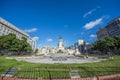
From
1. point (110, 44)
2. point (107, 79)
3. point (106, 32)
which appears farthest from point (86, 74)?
point (106, 32)

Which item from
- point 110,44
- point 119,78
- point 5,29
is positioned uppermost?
point 5,29

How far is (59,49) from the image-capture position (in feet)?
351

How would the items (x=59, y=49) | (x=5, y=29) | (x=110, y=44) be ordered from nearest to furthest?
(x=110, y=44) < (x=5, y=29) < (x=59, y=49)

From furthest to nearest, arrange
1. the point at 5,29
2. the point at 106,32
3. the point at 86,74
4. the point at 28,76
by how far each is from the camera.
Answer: the point at 106,32, the point at 5,29, the point at 86,74, the point at 28,76

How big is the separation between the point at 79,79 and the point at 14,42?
140 ft

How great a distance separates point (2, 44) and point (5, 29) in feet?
85.9

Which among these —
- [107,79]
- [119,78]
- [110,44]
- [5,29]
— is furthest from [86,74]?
[5,29]

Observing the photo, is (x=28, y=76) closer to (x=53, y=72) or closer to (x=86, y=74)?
(x=53, y=72)

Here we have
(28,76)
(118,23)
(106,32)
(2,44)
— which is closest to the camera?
(28,76)

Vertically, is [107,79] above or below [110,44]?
below

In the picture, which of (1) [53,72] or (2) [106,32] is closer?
(1) [53,72]

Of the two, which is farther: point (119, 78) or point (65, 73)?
point (65, 73)

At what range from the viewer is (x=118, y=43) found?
5528 centimetres

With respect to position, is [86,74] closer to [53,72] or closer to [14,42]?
[53,72]
